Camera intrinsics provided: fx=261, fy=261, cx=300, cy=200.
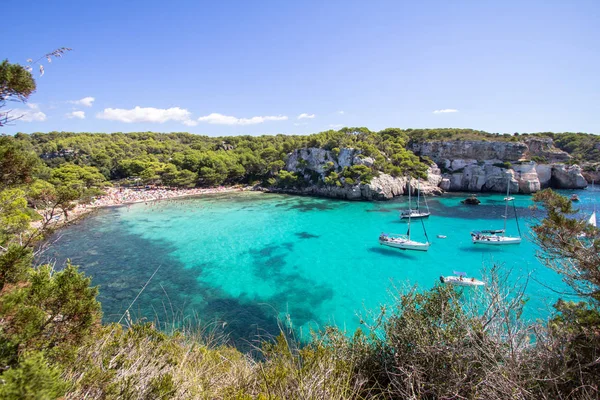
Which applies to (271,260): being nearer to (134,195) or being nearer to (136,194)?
(134,195)

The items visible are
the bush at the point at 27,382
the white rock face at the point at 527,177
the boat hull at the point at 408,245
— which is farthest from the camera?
the white rock face at the point at 527,177

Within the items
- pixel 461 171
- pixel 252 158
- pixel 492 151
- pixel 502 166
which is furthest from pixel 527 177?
pixel 252 158

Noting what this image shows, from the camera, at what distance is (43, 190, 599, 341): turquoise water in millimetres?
12734

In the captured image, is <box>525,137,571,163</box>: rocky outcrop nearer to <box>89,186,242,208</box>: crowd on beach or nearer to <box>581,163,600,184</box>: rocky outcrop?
<box>581,163,600,184</box>: rocky outcrop

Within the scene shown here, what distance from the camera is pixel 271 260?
19.0 metres

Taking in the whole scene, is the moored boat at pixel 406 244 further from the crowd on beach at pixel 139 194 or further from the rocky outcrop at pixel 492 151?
the rocky outcrop at pixel 492 151

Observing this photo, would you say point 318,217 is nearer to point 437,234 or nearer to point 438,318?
point 437,234

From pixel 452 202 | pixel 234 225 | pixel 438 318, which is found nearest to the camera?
pixel 438 318

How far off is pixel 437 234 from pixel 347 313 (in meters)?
15.7

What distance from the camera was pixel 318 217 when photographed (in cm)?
3077

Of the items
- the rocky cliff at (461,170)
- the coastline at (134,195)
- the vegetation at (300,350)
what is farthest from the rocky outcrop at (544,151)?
the vegetation at (300,350)

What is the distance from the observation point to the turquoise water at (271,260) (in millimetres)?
12734

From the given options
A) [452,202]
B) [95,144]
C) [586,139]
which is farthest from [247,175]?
[586,139]

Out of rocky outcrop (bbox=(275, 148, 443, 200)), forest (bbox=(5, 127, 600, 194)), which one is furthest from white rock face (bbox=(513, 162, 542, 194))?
rocky outcrop (bbox=(275, 148, 443, 200))
